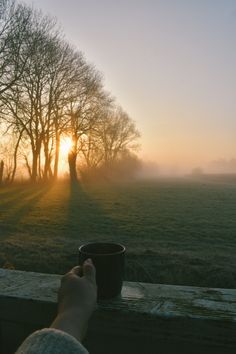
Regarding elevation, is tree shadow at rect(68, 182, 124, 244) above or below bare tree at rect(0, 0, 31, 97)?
below

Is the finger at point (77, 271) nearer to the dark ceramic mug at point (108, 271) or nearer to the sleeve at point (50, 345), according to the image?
→ the dark ceramic mug at point (108, 271)

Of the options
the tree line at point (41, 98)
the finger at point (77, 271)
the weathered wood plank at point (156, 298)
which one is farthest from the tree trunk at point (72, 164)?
the finger at point (77, 271)

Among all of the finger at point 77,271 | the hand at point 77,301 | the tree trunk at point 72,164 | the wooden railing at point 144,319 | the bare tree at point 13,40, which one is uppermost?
the bare tree at point 13,40

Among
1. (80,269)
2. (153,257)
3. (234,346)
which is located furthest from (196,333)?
(153,257)

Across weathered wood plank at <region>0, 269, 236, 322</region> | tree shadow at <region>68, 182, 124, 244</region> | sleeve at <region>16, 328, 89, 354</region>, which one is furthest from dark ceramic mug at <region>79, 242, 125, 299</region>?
tree shadow at <region>68, 182, 124, 244</region>

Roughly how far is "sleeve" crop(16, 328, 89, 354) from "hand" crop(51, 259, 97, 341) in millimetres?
221

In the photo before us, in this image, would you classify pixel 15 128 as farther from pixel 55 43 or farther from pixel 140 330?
pixel 140 330

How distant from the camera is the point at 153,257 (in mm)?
5797

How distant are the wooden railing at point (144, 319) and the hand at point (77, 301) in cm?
24

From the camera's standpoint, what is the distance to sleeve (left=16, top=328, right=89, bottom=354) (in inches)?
37.8

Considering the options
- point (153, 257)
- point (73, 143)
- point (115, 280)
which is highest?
point (73, 143)

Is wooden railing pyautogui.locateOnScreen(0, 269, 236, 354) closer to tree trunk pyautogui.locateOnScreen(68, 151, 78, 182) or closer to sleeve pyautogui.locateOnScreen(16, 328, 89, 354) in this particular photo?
sleeve pyautogui.locateOnScreen(16, 328, 89, 354)

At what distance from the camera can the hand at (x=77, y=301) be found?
127 centimetres

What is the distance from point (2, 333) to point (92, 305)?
85cm
